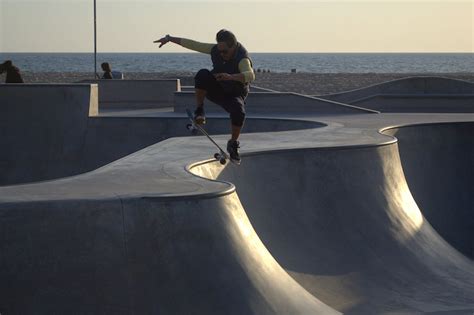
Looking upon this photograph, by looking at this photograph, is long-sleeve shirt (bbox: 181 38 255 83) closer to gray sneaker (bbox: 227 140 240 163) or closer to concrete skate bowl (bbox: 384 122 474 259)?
gray sneaker (bbox: 227 140 240 163)

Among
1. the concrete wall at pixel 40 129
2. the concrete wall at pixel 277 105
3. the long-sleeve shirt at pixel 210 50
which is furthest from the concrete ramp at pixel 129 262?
the concrete wall at pixel 277 105

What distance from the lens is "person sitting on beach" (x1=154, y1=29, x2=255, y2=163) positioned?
35.6 feet

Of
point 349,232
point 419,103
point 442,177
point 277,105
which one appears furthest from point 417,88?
point 349,232

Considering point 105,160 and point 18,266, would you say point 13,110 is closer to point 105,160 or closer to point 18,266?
point 105,160

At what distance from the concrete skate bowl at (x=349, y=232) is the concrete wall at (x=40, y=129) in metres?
9.03

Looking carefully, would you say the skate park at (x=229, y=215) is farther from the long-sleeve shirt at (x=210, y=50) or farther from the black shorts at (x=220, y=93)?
the long-sleeve shirt at (x=210, y=50)

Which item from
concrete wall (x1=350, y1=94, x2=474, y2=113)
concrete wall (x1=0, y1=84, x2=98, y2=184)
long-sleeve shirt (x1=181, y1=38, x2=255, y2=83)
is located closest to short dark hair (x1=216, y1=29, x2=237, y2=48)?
long-sleeve shirt (x1=181, y1=38, x2=255, y2=83)

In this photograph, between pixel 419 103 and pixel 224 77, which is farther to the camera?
pixel 419 103

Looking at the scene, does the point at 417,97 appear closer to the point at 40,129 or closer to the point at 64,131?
the point at 64,131

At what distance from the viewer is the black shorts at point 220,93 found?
11281 mm

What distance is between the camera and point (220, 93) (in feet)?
37.4

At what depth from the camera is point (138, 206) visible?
27.1 ft

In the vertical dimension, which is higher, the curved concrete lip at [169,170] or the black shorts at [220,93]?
the black shorts at [220,93]

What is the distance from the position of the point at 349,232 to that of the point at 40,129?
10572 mm
